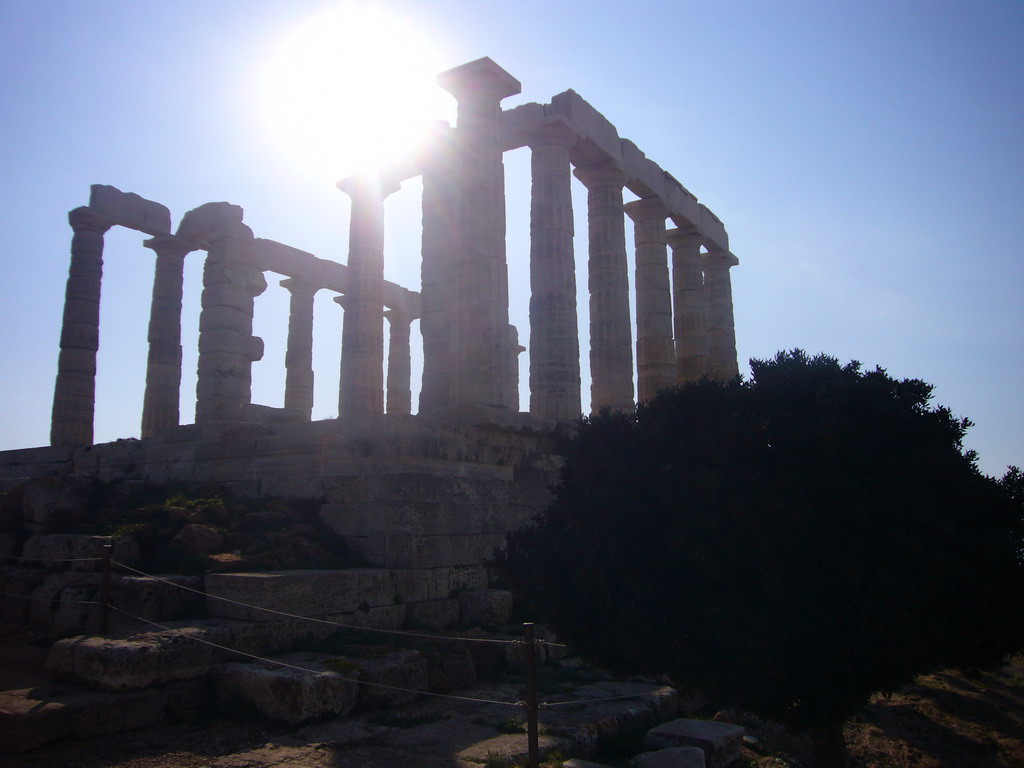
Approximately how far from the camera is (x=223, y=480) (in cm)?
1450

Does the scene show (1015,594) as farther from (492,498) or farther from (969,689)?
(969,689)

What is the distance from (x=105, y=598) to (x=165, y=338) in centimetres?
1747

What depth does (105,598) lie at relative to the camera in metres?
8.59

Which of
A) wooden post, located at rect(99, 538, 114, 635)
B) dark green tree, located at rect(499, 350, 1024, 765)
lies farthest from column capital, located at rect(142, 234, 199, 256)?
dark green tree, located at rect(499, 350, 1024, 765)

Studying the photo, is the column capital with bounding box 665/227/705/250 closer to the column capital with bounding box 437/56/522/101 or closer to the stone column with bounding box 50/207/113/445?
the column capital with bounding box 437/56/522/101

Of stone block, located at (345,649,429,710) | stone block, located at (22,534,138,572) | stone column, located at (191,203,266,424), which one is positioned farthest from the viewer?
stone column, located at (191,203,266,424)

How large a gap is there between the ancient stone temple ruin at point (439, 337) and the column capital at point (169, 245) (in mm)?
56

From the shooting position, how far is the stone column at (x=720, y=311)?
89.4 ft

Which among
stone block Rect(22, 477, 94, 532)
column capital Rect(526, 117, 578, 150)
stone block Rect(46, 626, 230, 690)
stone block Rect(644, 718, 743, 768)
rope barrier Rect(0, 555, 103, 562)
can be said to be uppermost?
column capital Rect(526, 117, 578, 150)

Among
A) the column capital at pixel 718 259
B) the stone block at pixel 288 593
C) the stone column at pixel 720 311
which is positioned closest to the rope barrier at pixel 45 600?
the stone block at pixel 288 593

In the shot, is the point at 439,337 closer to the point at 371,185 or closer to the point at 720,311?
the point at 371,185

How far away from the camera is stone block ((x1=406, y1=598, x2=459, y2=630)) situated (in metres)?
10.6

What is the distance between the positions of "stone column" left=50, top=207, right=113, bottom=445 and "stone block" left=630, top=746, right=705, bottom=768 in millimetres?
21421

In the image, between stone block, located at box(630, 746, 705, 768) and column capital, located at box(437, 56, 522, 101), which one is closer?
stone block, located at box(630, 746, 705, 768)
